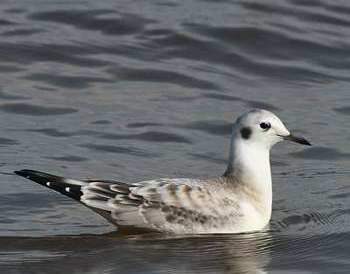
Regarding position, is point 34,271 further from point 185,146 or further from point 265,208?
point 185,146

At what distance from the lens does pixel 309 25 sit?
16859 millimetres

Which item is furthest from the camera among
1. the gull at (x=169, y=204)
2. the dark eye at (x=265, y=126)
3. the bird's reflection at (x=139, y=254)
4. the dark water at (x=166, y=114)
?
the dark eye at (x=265, y=126)

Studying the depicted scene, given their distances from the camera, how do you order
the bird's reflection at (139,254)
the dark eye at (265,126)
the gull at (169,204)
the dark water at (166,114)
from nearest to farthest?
the bird's reflection at (139,254), the dark water at (166,114), the gull at (169,204), the dark eye at (265,126)

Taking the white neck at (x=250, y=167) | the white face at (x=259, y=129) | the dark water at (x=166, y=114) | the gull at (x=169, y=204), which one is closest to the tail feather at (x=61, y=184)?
the gull at (x=169, y=204)

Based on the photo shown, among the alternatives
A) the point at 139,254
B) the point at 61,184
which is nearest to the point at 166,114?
the point at 61,184

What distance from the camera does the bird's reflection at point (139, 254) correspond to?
8.97 m

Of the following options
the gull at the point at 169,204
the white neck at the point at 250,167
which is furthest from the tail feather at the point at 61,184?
the white neck at the point at 250,167

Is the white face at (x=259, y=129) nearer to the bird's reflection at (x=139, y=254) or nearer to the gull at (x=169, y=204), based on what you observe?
the gull at (x=169, y=204)

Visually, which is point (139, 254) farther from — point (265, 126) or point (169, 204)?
point (265, 126)

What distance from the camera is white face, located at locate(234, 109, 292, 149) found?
10203 millimetres

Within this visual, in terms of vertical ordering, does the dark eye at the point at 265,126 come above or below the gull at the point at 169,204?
above

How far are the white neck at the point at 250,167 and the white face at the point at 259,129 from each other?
41 mm

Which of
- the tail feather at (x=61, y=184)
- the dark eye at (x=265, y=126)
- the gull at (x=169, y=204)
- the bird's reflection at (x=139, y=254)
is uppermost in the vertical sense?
the dark eye at (x=265, y=126)

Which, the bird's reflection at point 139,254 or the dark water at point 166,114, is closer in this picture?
the bird's reflection at point 139,254
